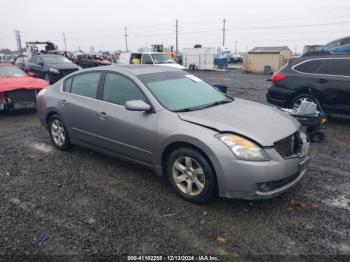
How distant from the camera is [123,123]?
162 inches

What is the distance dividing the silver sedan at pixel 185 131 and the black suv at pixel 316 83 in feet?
11.1

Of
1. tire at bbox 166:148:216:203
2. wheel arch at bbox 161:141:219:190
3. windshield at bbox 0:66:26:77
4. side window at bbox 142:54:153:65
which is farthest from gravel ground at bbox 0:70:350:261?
side window at bbox 142:54:153:65

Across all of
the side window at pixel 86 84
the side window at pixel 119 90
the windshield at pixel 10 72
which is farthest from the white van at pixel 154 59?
the side window at pixel 119 90

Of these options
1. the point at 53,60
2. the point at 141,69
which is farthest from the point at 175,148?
the point at 53,60

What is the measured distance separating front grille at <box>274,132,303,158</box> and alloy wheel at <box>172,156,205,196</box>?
0.91 meters

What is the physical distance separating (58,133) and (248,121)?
140 inches

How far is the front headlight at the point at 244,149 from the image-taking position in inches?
126

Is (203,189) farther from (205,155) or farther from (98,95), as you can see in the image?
(98,95)

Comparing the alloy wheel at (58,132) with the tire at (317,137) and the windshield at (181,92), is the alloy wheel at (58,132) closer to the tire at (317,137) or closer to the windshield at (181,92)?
the windshield at (181,92)

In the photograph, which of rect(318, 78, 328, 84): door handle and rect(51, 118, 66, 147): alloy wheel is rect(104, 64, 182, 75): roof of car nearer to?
rect(51, 118, 66, 147): alloy wheel

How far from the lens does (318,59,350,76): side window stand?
6.77 meters

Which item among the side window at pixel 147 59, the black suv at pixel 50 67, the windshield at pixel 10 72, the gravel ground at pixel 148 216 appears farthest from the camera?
the side window at pixel 147 59

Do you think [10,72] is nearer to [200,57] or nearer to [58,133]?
[58,133]

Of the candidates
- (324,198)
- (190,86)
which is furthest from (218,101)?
(324,198)
